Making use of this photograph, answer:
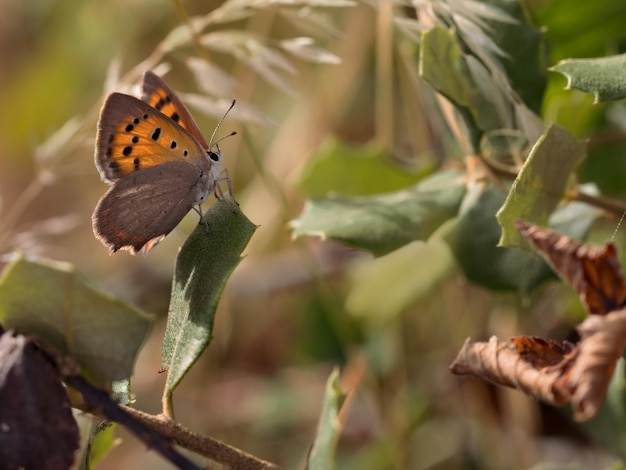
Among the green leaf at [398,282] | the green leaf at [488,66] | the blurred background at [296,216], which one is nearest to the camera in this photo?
the green leaf at [488,66]

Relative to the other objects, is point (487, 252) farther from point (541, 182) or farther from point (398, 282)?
point (398, 282)

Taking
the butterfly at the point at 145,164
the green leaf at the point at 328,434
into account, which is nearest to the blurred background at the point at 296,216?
the butterfly at the point at 145,164

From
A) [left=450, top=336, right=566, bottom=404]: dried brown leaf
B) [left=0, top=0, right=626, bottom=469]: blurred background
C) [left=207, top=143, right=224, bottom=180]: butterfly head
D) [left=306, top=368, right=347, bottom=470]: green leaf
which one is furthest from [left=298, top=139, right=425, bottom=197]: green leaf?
[left=450, top=336, right=566, bottom=404]: dried brown leaf

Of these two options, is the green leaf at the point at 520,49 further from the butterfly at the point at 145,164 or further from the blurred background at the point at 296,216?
the butterfly at the point at 145,164

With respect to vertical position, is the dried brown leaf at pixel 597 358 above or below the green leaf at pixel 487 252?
above

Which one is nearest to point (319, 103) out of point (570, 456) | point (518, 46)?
point (570, 456)

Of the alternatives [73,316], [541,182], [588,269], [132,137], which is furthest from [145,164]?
[588,269]
